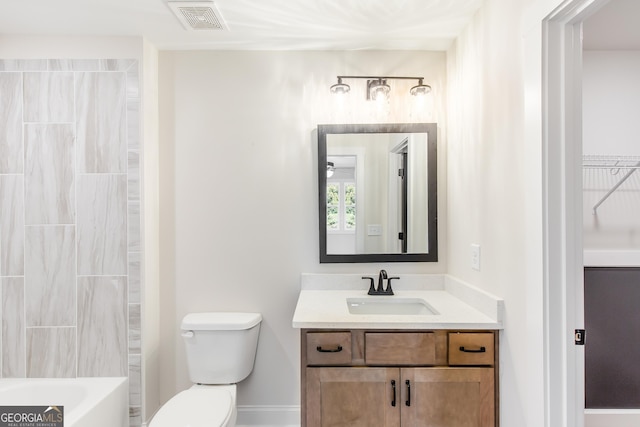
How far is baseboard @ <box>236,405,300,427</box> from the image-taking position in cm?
240

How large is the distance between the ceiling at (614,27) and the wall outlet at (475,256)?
119 cm

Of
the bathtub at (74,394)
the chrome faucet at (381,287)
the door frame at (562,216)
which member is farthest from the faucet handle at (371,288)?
the bathtub at (74,394)

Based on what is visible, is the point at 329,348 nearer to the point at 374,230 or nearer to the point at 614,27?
the point at 374,230

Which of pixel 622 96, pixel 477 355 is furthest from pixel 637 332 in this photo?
pixel 622 96

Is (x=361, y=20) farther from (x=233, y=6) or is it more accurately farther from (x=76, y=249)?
(x=76, y=249)

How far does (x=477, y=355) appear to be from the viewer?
1.73 meters

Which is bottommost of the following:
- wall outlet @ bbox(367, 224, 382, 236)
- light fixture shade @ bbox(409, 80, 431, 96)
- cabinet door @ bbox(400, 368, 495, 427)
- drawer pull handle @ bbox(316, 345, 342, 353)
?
cabinet door @ bbox(400, 368, 495, 427)

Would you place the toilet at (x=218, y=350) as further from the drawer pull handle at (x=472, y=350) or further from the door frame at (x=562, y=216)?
the door frame at (x=562, y=216)

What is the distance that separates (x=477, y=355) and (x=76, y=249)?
2193 mm

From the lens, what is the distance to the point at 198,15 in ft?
6.57

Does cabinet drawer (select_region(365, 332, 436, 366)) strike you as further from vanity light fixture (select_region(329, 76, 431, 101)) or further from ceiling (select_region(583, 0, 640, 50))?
ceiling (select_region(583, 0, 640, 50))

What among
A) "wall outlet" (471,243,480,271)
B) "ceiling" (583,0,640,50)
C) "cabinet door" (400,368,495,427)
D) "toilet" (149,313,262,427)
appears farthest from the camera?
"toilet" (149,313,262,427)

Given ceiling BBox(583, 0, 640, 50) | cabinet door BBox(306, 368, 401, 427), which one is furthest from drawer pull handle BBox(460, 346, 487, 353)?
ceiling BBox(583, 0, 640, 50)

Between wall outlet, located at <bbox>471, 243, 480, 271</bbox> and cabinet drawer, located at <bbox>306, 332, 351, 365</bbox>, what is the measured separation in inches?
29.2
